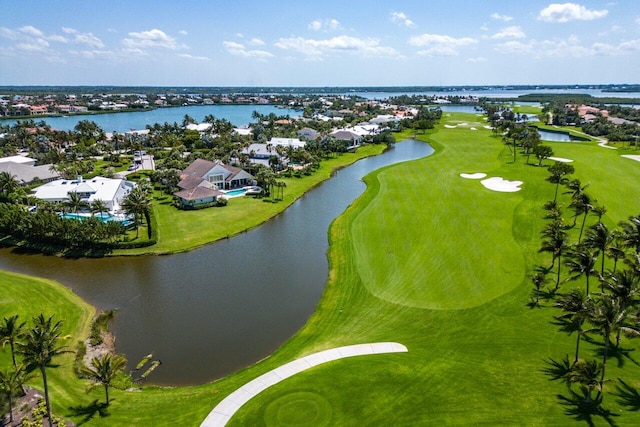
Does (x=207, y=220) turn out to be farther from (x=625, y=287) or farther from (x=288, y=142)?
(x=288, y=142)

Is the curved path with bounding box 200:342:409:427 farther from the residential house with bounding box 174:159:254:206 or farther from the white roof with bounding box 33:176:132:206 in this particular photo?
the white roof with bounding box 33:176:132:206

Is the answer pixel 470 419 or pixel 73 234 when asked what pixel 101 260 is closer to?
pixel 73 234

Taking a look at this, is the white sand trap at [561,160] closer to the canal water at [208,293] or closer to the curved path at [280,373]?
the canal water at [208,293]

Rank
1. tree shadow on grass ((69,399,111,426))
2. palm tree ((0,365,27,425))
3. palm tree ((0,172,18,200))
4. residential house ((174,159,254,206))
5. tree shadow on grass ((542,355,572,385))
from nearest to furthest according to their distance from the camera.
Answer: palm tree ((0,365,27,425)) → tree shadow on grass ((69,399,111,426)) → tree shadow on grass ((542,355,572,385)) → palm tree ((0,172,18,200)) → residential house ((174,159,254,206))

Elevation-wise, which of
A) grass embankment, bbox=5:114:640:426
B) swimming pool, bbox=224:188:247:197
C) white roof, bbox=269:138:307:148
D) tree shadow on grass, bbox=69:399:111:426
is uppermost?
white roof, bbox=269:138:307:148

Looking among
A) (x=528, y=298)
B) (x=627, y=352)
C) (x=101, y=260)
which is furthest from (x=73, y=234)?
(x=627, y=352)

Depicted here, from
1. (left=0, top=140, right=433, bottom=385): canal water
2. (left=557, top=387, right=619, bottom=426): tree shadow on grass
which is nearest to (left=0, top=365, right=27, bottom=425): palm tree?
(left=0, top=140, right=433, bottom=385): canal water

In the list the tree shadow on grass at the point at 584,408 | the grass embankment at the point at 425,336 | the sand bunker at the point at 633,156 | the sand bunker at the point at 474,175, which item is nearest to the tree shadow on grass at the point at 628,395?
the grass embankment at the point at 425,336

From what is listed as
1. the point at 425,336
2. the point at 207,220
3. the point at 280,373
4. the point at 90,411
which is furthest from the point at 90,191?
the point at 425,336
